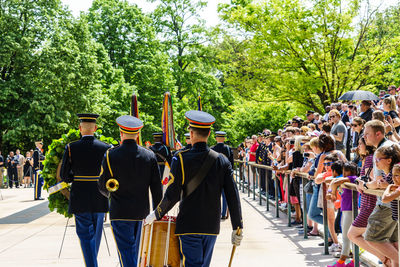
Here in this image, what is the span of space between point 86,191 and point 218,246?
3201 mm

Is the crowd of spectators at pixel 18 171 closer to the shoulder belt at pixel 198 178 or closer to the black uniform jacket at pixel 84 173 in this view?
the black uniform jacket at pixel 84 173

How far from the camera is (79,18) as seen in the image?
3509 cm

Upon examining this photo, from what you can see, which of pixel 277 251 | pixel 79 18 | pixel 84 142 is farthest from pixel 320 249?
pixel 79 18

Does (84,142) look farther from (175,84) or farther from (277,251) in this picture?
(175,84)

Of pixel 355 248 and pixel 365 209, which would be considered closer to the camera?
pixel 365 209

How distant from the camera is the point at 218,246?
28.9 ft

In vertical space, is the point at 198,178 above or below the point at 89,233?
above

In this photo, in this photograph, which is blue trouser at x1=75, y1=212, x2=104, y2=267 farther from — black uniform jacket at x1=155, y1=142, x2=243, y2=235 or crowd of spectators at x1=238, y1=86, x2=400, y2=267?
crowd of spectators at x1=238, y1=86, x2=400, y2=267

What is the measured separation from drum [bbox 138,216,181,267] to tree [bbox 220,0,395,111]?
16146mm

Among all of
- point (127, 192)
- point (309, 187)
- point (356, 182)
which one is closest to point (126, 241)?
point (127, 192)

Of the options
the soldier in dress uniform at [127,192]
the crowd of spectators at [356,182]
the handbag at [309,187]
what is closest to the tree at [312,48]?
the crowd of spectators at [356,182]

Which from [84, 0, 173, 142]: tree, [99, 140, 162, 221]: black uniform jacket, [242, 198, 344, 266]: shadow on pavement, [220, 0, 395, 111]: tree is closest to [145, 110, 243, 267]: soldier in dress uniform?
[99, 140, 162, 221]: black uniform jacket

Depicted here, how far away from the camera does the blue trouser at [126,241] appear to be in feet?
18.3

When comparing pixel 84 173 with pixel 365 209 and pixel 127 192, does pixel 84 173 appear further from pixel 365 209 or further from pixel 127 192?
pixel 365 209
